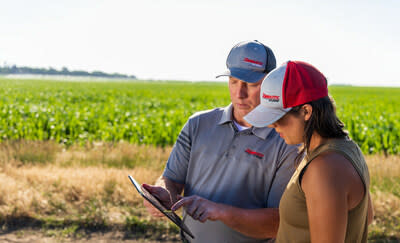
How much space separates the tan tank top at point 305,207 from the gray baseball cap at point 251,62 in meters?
0.80

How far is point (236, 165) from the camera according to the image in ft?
7.60

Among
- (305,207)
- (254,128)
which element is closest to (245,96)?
(254,128)

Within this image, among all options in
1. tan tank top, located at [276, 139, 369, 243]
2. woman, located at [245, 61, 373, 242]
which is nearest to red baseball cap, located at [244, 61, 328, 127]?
woman, located at [245, 61, 373, 242]

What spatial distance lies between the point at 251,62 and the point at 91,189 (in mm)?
3620

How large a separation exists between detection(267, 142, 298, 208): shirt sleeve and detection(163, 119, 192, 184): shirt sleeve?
1.82 ft

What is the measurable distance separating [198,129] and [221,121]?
0.15m

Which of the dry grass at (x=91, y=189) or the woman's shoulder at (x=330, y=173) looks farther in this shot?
the dry grass at (x=91, y=189)

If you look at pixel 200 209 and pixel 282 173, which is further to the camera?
pixel 282 173

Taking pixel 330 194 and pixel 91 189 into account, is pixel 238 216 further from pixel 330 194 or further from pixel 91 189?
pixel 91 189


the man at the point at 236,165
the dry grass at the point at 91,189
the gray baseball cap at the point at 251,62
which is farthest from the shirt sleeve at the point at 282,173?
the dry grass at the point at 91,189

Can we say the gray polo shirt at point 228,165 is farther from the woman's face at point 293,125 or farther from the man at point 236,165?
the woman's face at point 293,125

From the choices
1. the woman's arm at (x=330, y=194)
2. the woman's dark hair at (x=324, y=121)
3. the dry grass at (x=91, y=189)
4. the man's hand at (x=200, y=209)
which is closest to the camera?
the woman's arm at (x=330, y=194)

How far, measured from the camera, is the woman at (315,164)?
141 centimetres

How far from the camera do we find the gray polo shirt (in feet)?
7.40
